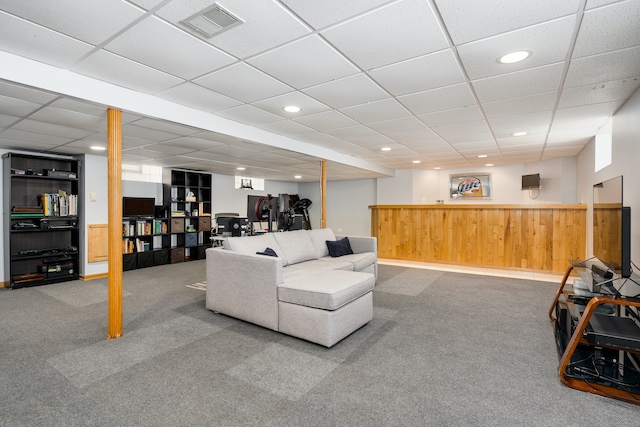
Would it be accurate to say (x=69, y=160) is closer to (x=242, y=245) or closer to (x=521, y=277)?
(x=242, y=245)

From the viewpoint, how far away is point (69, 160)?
5613 mm

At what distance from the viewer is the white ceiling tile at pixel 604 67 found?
90.7 inches

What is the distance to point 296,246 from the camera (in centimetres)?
463

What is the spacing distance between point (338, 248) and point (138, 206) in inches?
178

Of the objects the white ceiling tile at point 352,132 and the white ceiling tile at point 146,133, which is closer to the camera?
the white ceiling tile at point 146,133

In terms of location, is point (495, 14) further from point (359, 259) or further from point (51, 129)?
point (51, 129)

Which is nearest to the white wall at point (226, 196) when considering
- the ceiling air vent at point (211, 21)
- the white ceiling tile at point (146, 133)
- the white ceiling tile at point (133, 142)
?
the white ceiling tile at point (133, 142)

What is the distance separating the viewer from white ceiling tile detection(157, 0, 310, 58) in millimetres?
1787

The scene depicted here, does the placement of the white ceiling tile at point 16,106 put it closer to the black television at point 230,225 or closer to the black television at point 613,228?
the black television at point 230,225

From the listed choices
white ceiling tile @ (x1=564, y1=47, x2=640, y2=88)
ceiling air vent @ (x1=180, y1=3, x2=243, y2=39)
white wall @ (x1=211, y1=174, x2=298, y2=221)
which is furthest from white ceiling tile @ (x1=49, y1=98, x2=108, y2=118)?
white wall @ (x1=211, y1=174, x2=298, y2=221)

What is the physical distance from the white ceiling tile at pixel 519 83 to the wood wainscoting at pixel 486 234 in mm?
3788

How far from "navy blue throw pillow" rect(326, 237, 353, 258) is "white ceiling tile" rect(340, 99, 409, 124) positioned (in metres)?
2.07

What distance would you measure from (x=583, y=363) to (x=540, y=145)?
423cm

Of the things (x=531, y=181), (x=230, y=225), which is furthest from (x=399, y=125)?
(x=230, y=225)
